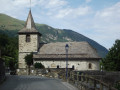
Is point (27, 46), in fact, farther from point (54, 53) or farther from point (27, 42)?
point (54, 53)

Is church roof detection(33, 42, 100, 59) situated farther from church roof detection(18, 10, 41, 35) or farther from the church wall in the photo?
church roof detection(18, 10, 41, 35)

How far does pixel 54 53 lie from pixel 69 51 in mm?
3674

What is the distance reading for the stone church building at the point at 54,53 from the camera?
59406 mm

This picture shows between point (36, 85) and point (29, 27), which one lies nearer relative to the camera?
point (36, 85)

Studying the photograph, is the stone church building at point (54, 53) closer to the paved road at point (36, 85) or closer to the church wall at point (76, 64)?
the church wall at point (76, 64)

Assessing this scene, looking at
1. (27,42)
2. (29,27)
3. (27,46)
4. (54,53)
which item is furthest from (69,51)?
(29,27)

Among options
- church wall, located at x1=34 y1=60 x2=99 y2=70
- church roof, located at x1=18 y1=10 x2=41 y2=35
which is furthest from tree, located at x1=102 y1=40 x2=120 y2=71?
church roof, located at x1=18 y1=10 x2=41 y2=35

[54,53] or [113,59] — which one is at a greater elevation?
[54,53]

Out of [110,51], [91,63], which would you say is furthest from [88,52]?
[110,51]

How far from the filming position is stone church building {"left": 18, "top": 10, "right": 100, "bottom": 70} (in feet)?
195

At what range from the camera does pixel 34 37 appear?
62594mm

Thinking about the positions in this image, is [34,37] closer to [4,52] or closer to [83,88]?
[4,52]

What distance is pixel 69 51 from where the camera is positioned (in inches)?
2418

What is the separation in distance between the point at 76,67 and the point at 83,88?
1697 inches
